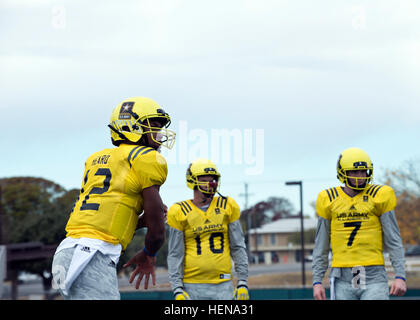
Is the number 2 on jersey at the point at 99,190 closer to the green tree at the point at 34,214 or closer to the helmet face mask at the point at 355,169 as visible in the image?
the helmet face mask at the point at 355,169

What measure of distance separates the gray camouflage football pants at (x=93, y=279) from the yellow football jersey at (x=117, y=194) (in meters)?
0.16

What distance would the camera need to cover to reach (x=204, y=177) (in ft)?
24.9

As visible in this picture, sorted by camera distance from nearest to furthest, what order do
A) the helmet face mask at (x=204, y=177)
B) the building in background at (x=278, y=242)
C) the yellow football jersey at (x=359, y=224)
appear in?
the yellow football jersey at (x=359, y=224), the helmet face mask at (x=204, y=177), the building in background at (x=278, y=242)

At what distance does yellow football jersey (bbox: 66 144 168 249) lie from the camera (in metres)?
4.19

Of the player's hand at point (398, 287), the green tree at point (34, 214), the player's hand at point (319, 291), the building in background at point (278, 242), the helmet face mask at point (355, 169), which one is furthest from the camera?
the green tree at point (34, 214)

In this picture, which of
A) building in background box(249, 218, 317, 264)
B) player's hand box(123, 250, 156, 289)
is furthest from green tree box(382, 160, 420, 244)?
player's hand box(123, 250, 156, 289)

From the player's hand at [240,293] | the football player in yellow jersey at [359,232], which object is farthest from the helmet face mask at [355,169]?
the player's hand at [240,293]

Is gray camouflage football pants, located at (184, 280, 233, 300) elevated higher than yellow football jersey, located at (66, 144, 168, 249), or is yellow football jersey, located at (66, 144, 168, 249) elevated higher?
yellow football jersey, located at (66, 144, 168, 249)

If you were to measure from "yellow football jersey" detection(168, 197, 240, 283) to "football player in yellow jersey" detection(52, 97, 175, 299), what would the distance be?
9.17 ft

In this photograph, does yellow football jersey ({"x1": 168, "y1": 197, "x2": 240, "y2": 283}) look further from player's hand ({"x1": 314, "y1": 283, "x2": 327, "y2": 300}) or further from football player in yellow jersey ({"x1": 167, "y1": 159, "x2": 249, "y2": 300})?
player's hand ({"x1": 314, "y1": 283, "x2": 327, "y2": 300})

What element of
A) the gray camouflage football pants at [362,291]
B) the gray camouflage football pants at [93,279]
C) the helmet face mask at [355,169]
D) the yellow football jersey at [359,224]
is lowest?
the gray camouflage football pants at [362,291]

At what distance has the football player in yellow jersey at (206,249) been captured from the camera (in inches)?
285

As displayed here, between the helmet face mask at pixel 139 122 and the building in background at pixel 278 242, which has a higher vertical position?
the helmet face mask at pixel 139 122
